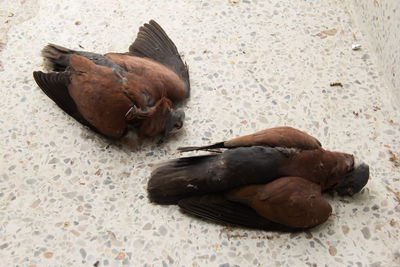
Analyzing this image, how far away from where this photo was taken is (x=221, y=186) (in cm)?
171

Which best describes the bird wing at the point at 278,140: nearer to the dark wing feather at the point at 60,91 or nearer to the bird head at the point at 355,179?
the bird head at the point at 355,179

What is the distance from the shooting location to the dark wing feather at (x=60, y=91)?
78.4 inches

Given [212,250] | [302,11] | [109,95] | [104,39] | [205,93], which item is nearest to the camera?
[212,250]

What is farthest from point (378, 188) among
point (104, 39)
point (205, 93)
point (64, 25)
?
point (64, 25)

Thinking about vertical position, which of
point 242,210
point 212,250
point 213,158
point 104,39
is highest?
point 104,39

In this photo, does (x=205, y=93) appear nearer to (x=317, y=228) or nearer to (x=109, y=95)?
(x=109, y=95)

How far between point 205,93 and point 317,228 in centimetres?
94

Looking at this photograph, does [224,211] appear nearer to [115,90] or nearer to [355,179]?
[355,179]

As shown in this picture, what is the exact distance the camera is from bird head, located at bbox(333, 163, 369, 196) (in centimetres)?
180

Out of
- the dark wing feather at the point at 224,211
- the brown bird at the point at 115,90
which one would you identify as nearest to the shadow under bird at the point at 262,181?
the dark wing feather at the point at 224,211

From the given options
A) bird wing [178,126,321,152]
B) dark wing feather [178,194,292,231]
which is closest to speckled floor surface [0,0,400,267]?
dark wing feather [178,194,292,231]

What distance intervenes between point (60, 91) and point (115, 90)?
1.13ft

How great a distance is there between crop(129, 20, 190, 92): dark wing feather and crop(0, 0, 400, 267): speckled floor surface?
111 mm

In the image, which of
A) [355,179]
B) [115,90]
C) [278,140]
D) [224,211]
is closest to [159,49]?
[115,90]
